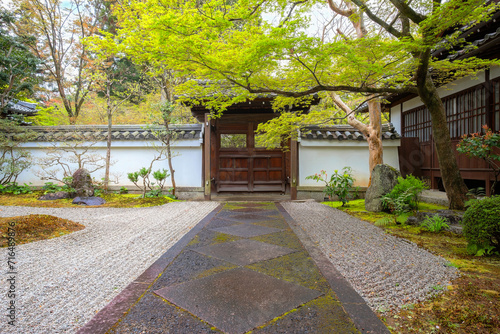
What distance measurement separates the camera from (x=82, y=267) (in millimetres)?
2748

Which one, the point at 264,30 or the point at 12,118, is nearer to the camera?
the point at 264,30

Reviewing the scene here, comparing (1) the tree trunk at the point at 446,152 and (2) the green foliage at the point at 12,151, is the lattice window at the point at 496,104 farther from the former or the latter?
(2) the green foliage at the point at 12,151

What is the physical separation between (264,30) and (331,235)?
361cm

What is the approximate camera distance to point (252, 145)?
30.2 ft

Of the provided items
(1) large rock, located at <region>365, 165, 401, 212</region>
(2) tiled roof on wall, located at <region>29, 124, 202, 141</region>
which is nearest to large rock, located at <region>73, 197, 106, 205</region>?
(2) tiled roof on wall, located at <region>29, 124, 202, 141</region>

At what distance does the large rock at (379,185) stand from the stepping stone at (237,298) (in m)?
4.83

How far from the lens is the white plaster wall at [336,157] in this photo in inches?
348

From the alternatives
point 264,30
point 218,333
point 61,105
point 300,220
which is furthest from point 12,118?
point 218,333

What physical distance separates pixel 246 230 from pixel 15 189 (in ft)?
31.3

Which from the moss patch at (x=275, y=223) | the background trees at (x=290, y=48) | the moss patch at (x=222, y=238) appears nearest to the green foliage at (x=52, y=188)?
the background trees at (x=290, y=48)

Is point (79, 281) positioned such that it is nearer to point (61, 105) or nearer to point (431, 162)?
point (431, 162)

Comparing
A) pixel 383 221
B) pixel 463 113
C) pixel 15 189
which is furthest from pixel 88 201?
pixel 463 113

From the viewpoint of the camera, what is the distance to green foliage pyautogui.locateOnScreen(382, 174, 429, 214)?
5.04 m

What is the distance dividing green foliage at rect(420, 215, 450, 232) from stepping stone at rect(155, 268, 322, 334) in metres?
3.34
